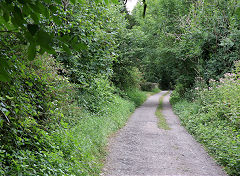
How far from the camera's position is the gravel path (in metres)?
5.78

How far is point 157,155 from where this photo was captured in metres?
7.01

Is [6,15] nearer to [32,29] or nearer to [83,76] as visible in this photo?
[32,29]

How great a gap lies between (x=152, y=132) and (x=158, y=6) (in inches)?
565

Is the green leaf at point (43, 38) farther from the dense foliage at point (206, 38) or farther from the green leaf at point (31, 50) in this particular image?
the dense foliage at point (206, 38)

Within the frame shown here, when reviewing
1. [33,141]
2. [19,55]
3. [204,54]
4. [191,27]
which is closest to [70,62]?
[19,55]

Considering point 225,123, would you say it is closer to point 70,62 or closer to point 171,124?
point 171,124

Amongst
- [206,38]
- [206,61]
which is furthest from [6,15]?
[206,61]

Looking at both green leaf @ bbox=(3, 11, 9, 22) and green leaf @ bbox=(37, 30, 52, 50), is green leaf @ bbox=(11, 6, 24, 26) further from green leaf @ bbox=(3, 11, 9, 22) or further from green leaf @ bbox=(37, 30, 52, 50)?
green leaf @ bbox=(37, 30, 52, 50)

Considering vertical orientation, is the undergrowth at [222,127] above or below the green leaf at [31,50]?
below

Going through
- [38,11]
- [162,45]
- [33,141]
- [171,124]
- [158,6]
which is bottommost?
[171,124]

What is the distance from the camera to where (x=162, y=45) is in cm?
1986

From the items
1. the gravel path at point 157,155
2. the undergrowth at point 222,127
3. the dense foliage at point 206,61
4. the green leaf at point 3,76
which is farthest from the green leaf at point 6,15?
the undergrowth at point 222,127

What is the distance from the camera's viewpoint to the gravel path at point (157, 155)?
19.0ft

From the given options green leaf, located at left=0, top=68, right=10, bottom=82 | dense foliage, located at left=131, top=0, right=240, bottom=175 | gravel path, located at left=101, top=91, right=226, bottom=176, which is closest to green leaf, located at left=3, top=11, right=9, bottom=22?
green leaf, located at left=0, top=68, right=10, bottom=82
